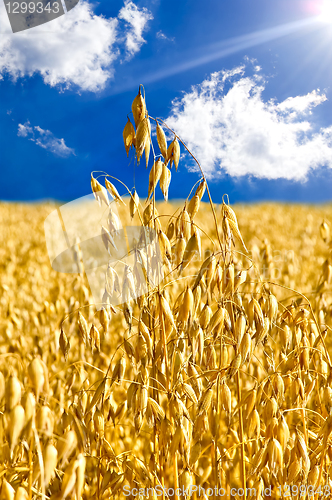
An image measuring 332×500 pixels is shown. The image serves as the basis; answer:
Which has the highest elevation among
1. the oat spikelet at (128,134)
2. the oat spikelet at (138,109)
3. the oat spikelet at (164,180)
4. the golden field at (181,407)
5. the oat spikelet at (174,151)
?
the oat spikelet at (138,109)

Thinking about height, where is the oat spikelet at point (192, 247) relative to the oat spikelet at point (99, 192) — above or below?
below

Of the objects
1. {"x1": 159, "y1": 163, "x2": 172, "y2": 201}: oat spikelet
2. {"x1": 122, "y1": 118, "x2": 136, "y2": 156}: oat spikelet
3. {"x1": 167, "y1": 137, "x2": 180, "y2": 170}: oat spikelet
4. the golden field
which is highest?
{"x1": 122, "y1": 118, "x2": 136, "y2": 156}: oat spikelet

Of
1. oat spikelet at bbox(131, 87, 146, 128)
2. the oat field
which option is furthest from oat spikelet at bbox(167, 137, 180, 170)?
oat spikelet at bbox(131, 87, 146, 128)

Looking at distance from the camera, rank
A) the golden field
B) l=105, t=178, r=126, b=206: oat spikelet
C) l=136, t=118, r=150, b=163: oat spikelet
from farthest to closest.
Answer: l=105, t=178, r=126, b=206: oat spikelet, l=136, t=118, r=150, b=163: oat spikelet, the golden field

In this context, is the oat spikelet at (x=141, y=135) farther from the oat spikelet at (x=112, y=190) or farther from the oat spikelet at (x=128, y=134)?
the oat spikelet at (x=112, y=190)

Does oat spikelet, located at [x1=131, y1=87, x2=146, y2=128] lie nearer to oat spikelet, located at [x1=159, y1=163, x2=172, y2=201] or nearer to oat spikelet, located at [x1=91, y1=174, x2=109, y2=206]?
oat spikelet, located at [x1=159, y1=163, x2=172, y2=201]

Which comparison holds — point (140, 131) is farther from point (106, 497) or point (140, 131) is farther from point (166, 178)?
point (106, 497)

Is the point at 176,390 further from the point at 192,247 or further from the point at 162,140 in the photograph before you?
the point at 162,140

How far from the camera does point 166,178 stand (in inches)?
39.8

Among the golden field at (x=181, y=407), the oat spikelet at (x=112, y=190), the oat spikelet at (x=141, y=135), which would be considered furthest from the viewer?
the oat spikelet at (x=112, y=190)

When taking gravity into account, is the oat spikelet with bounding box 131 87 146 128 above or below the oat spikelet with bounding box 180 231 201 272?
above

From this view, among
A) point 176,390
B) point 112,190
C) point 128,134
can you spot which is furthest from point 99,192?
point 176,390

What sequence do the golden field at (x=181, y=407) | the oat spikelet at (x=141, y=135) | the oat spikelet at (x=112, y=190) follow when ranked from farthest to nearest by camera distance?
the oat spikelet at (x=112, y=190)
the oat spikelet at (x=141, y=135)
the golden field at (x=181, y=407)

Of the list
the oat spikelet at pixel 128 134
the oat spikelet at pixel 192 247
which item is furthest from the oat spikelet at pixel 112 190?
the oat spikelet at pixel 192 247
